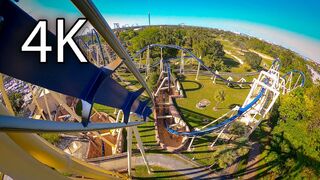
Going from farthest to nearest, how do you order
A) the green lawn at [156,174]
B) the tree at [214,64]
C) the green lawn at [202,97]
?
1. the tree at [214,64]
2. the green lawn at [202,97]
3. the green lawn at [156,174]

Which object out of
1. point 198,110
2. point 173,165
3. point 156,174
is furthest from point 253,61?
point 156,174

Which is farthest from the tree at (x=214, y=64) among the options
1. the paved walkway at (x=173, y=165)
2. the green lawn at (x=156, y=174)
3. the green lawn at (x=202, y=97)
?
the green lawn at (x=156, y=174)

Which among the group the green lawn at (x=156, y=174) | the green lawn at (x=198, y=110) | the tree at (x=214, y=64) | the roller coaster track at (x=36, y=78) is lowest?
the green lawn at (x=156, y=174)

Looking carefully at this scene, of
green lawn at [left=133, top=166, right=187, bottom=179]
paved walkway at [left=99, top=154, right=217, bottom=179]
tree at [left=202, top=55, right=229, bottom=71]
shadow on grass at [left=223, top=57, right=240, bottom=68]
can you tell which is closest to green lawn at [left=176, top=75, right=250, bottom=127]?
tree at [left=202, top=55, right=229, bottom=71]

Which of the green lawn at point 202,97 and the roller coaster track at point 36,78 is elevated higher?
the roller coaster track at point 36,78

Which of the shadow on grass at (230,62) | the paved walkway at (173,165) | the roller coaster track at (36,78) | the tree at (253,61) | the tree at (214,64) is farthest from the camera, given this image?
the shadow on grass at (230,62)

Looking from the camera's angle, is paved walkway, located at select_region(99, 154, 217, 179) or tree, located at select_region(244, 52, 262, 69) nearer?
paved walkway, located at select_region(99, 154, 217, 179)

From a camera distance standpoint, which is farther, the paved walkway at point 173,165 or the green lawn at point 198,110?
the green lawn at point 198,110

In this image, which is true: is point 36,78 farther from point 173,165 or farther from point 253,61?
point 253,61

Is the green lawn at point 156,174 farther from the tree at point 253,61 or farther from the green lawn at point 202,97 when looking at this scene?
the tree at point 253,61

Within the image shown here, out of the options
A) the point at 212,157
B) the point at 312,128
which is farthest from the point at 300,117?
the point at 212,157

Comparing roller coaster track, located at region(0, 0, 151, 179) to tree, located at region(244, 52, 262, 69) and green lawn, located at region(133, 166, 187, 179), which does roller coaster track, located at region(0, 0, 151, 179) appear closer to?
green lawn, located at region(133, 166, 187, 179)
